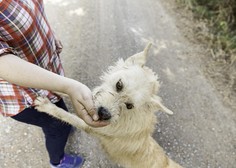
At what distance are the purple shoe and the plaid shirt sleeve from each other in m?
1.03

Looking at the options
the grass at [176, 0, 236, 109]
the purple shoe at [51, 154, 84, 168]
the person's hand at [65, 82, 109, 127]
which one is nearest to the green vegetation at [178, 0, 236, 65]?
Result: the grass at [176, 0, 236, 109]

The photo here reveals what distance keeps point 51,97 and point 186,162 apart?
6.67 feet

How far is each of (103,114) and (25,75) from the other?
2.29 feet

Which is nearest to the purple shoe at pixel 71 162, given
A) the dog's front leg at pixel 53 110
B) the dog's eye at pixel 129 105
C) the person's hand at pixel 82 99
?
the dog's front leg at pixel 53 110

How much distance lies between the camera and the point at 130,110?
2518 millimetres

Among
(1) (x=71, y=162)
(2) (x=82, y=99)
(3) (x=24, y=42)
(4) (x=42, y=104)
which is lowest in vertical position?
(1) (x=71, y=162)

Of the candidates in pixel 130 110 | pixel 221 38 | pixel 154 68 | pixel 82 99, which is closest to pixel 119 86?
pixel 130 110

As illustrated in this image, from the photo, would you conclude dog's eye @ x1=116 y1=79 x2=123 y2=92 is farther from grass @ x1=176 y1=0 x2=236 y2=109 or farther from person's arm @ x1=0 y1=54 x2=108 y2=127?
grass @ x1=176 y1=0 x2=236 y2=109

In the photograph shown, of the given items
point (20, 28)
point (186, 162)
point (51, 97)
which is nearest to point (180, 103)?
point (186, 162)

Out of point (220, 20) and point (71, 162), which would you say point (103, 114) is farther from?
point (220, 20)

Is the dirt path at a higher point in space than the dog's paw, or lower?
lower

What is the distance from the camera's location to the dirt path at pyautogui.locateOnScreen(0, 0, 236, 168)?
3777mm

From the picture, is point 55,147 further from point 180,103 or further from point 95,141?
point 180,103

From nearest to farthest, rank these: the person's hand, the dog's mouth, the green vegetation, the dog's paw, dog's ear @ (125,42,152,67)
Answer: the person's hand → the dog's mouth → the dog's paw → dog's ear @ (125,42,152,67) → the green vegetation
